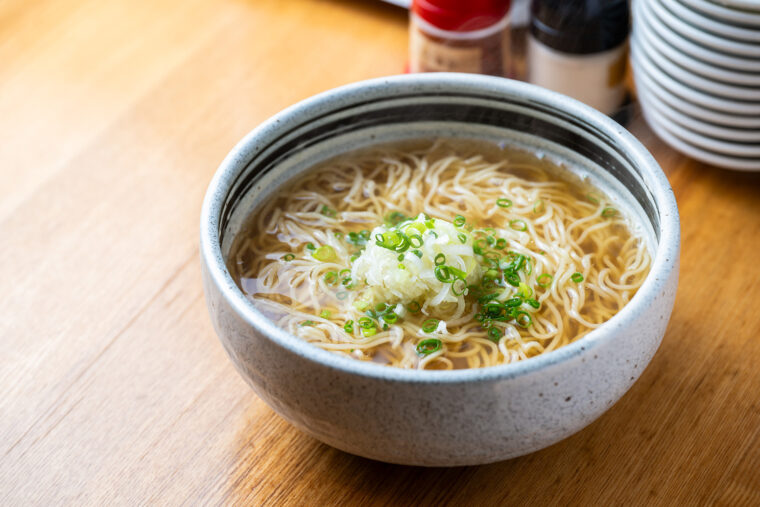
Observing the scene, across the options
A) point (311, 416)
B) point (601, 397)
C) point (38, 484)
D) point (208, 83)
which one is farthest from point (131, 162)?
point (601, 397)

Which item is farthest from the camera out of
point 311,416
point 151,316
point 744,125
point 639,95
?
point 639,95

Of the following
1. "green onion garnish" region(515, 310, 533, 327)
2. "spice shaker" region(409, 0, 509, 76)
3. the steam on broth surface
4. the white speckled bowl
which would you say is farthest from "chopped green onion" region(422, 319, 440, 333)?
"spice shaker" region(409, 0, 509, 76)

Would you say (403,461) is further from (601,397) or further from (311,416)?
(601,397)

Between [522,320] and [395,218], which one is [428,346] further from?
[395,218]

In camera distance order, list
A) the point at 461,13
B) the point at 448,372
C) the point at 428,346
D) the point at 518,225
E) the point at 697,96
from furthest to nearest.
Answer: the point at 461,13 → the point at 697,96 → the point at 518,225 → the point at 428,346 → the point at 448,372

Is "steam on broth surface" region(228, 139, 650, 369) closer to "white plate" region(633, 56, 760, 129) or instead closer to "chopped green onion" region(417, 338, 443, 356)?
"chopped green onion" region(417, 338, 443, 356)

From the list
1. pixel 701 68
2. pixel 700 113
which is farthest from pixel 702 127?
pixel 701 68

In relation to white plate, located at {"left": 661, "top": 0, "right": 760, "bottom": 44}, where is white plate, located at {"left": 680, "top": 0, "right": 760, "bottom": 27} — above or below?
above
